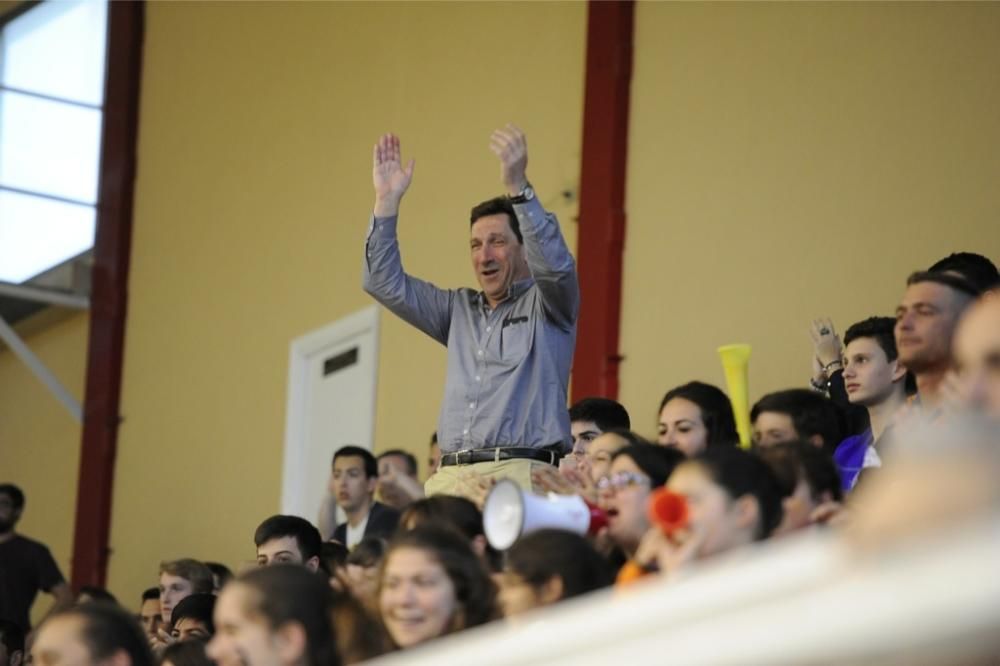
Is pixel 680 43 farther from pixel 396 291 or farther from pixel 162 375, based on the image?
pixel 162 375

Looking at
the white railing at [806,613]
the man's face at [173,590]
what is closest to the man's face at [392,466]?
the man's face at [173,590]

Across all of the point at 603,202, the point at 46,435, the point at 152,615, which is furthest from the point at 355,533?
the point at 46,435

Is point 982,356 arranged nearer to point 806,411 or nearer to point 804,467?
point 804,467

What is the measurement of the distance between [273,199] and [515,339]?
5.23 meters

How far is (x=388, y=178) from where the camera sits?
5.05m

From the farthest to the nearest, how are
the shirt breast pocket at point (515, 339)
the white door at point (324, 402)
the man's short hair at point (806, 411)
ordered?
the white door at point (324, 402), the shirt breast pocket at point (515, 339), the man's short hair at point (806, 411)

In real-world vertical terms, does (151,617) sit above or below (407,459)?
below

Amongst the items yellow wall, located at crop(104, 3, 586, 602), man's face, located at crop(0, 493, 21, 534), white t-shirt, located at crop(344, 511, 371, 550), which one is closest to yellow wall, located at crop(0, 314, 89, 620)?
yellow wall, located at crop(104, 3, 586, 602)

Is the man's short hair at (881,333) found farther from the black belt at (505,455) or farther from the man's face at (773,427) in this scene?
the black belt at (505,455)

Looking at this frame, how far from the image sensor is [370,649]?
3414mm

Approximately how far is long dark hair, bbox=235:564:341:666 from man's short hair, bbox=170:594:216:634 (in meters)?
1.65

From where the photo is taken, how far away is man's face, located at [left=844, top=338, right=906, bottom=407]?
4539 millimetres

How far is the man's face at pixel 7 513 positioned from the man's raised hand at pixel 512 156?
4.65 meters

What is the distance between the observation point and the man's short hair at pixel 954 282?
3889 mm
